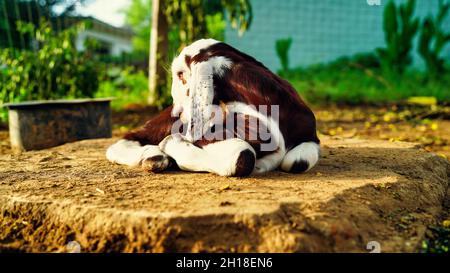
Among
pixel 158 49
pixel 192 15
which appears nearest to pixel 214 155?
pixel 192 15

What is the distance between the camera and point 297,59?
34.7 ft

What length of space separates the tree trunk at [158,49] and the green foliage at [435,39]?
168 inches

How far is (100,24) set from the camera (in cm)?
2077

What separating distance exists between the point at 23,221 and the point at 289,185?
1.16 m

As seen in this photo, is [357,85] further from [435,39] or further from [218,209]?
[218,209]

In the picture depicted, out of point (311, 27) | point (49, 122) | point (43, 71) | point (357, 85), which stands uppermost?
point (311, 27)

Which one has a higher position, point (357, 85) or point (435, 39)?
point (435, 39)

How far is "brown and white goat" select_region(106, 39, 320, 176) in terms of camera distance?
255 cm

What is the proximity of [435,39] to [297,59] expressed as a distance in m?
2.80

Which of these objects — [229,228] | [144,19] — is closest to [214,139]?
[229,228]

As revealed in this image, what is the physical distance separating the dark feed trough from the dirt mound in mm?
1435

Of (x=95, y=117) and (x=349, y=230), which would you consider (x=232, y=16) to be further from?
(x=349, y=230)

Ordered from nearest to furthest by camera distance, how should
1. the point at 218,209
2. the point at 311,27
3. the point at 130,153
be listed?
the point at 218,209 → the point at 130,153 → the point at 311,27

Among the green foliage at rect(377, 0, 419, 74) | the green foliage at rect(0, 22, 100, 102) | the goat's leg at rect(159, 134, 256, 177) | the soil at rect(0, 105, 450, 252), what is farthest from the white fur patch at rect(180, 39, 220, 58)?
the green foliage at rect(377, 0, 419, 74)
